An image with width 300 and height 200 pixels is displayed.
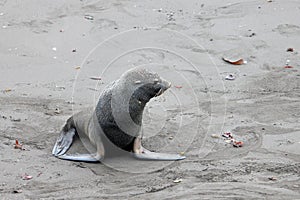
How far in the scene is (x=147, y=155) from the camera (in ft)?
15.8

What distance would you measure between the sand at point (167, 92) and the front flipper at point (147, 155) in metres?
0.07

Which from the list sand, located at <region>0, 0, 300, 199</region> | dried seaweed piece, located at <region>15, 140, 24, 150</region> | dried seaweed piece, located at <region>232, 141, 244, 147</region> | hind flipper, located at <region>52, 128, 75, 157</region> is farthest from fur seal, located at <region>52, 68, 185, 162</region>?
dried seaweed piece, located at <region>232, 141, 244, 147</region>

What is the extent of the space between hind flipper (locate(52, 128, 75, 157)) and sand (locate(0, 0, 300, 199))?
0.28 ft

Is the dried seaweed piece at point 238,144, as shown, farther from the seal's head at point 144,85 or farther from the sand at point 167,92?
the seal's head at point 144,85

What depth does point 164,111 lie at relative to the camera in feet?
18.9

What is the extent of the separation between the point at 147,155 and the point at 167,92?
1421 millimetres

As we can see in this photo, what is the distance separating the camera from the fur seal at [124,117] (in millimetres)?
4688

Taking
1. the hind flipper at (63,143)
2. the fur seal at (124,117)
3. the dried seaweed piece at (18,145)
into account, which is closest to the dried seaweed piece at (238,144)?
the fur seal at (124,117)

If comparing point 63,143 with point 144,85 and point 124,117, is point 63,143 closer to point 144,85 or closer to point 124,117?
point 124,117

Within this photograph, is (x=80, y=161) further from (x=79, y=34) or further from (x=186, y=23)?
(x=186, y=23)

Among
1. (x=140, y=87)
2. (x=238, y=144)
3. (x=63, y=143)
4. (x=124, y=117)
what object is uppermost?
(x=140, y=87)

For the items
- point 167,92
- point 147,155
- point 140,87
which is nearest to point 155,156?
point 147,155

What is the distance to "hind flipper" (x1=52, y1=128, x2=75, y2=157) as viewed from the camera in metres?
4.93

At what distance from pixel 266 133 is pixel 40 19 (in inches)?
144
